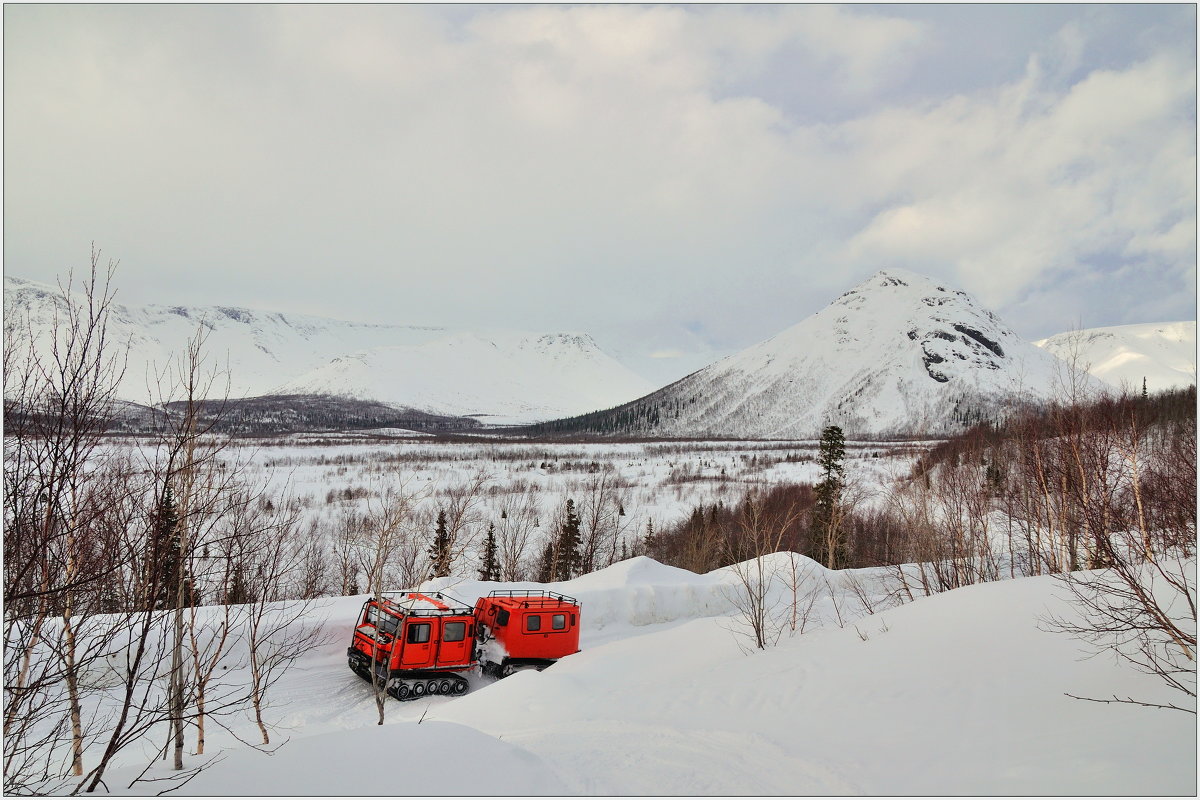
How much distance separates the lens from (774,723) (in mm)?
11039

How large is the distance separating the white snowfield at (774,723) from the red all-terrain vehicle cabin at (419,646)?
22.1 inches

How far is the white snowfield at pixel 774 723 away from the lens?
6680 millimetres

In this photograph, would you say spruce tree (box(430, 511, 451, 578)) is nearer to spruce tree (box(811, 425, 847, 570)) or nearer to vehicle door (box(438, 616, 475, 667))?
vehicle door (box(438, 616, 475, 667))

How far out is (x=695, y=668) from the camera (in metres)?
15.0

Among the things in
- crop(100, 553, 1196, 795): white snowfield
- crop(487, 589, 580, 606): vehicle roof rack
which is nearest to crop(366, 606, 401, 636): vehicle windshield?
crop(100, 553, 1196, 795): white snowfield

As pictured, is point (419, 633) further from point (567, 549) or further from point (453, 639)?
point (567, 549)

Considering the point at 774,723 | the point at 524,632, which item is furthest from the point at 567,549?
the point at 774,723

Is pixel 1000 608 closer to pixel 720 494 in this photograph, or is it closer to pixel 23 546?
pixel 23 546

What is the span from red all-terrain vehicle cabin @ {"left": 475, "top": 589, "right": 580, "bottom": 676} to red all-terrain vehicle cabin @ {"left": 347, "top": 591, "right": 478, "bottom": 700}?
41.7 inches

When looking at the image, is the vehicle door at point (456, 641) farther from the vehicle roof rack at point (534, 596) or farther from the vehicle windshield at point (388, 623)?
the vehicle roof rack at point (534, 596)

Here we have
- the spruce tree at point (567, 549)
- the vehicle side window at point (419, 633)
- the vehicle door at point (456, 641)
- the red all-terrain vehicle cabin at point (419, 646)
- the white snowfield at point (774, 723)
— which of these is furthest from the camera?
the spruce tree at point (567, 549)

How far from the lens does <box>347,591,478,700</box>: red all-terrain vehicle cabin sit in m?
15.0

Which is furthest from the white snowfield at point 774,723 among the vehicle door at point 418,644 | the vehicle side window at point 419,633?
the vehicle side window at point 419,633

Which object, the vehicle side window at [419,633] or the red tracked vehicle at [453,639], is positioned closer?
the red tracked vehicle at [453,639]
